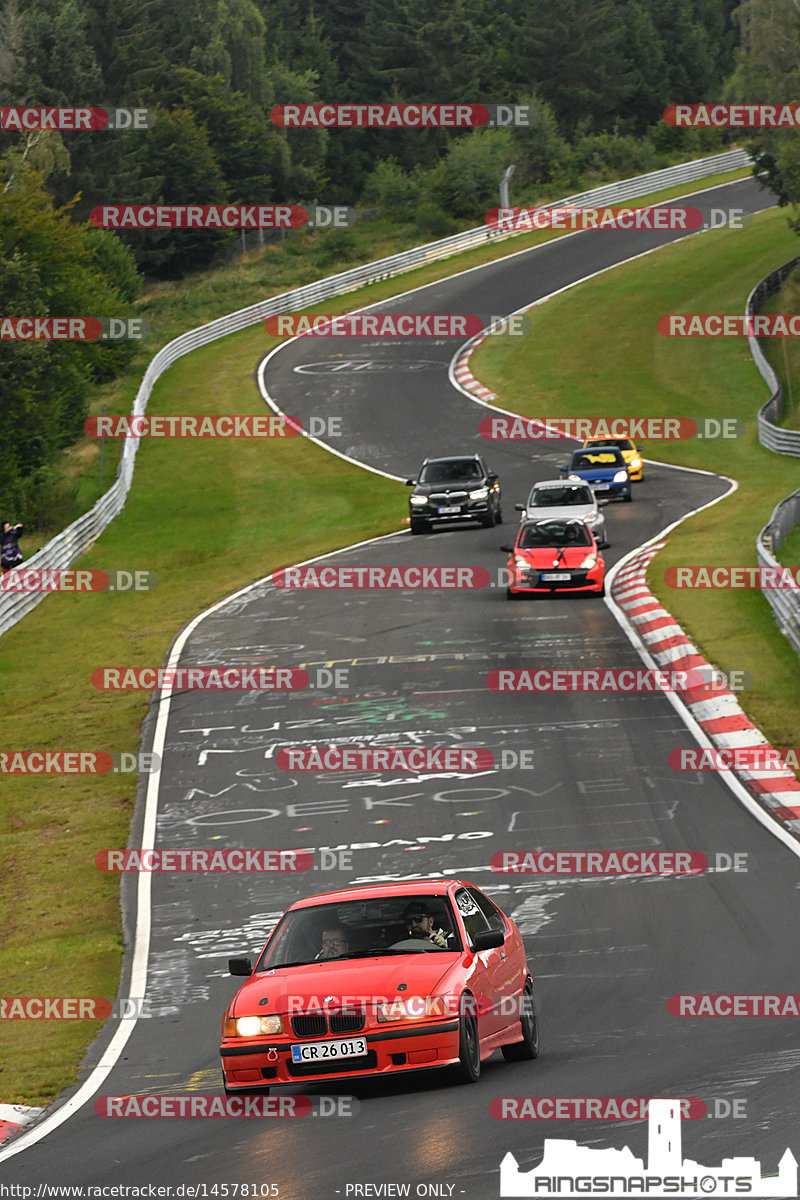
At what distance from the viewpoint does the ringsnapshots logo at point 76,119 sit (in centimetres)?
7725

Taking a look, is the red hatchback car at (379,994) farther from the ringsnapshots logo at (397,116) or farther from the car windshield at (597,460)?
the ringsnapshots logo at (397,116)

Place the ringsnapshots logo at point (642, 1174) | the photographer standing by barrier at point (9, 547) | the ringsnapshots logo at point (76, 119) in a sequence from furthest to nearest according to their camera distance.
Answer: the ringsnapshots logo at point (76, 119), the photographer standing by barrier at point (9, 547), the ringsnapshots logo at point (642, 1174)

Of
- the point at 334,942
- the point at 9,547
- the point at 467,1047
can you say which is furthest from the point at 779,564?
the point at 467,1047

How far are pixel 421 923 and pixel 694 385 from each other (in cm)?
4769

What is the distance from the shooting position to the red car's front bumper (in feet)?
30.3

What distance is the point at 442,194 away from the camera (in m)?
85.7

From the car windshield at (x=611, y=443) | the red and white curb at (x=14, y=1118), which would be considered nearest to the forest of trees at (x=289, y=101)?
the car windshield at (x=611, y=443)

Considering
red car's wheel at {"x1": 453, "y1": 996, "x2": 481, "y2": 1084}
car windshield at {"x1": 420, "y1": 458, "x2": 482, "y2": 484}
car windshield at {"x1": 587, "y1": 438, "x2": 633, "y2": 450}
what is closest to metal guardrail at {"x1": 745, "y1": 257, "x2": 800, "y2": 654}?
car windshield at {"x1": 587, "y1": 438, "x2": 633, "y2": 450}

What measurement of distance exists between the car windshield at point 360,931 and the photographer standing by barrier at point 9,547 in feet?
78.8

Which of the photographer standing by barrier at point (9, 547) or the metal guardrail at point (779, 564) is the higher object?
the metal guardrail at point (779, 564)

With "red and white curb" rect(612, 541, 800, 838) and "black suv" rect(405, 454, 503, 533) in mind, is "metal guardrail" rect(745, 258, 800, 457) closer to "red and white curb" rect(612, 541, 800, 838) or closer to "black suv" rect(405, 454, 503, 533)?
"black suv" rect(405, 454, 503, 533)

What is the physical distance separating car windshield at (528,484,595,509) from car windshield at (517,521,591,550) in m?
2.95

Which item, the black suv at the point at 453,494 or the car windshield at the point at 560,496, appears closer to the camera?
the car windshield at the point at 560,496

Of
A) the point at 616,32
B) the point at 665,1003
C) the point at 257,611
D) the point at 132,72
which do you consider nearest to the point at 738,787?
the point at 665,1003
